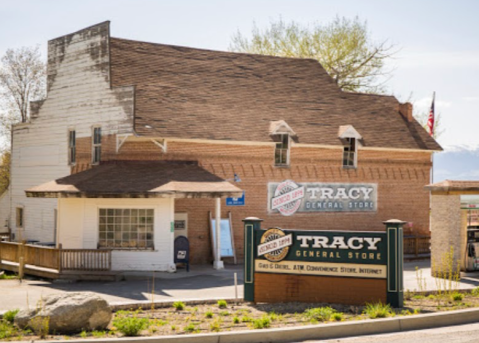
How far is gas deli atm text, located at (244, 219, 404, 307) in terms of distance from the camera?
15953 millimetres

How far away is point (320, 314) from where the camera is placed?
14.5 m

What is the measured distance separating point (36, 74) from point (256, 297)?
40.8 meters

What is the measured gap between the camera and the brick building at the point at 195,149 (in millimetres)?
25922

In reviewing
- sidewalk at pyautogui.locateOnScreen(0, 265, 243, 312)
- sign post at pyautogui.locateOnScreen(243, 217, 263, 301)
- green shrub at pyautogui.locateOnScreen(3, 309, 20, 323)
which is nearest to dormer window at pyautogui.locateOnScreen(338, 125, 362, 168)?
sidewalk at pyautogui.locateOnScreen(0, 265, 243, 312)

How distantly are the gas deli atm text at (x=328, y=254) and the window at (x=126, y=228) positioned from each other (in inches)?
351

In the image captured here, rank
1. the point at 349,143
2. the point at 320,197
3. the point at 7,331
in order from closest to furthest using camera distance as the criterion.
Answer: the point at 7,331, the point at 320,197, the point at 349,143

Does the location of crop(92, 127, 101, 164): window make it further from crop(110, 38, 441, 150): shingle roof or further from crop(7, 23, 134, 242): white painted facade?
crop(110, 38, 441, 150): shingle roof

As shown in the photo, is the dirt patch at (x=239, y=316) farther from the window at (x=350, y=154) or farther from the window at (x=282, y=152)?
the window at (x=350, y=154)

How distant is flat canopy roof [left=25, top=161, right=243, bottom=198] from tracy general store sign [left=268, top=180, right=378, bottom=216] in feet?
14.8

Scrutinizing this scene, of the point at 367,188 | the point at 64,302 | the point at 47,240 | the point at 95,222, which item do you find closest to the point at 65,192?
the point at 95,222

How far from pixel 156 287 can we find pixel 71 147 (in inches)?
480

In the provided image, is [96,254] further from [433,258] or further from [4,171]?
[4,171]

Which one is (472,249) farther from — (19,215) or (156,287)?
(19,215)

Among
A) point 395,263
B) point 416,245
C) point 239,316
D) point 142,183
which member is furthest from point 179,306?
point 416,245
